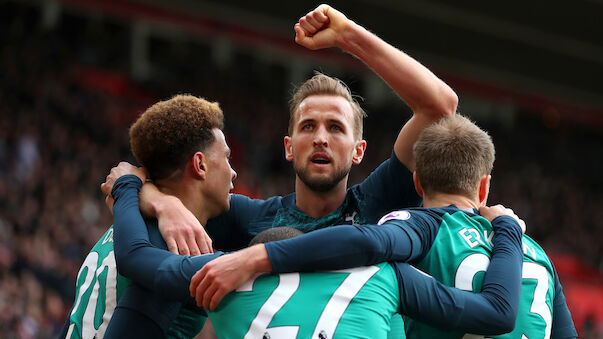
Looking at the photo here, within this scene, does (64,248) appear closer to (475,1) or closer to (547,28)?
(475,1)

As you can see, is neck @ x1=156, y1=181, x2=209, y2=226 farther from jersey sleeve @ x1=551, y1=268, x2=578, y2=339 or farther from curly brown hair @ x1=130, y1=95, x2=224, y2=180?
jersey sleeve @ x1=551, y1=268, x2=578, y2=339

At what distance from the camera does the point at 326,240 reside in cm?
265

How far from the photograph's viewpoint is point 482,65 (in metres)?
25.1

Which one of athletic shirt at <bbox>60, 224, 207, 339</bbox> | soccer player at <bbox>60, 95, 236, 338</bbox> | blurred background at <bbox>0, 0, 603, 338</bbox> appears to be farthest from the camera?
blurred background at <bbox>0, 0, 603, 338</bbox>

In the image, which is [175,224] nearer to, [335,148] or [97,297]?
[97,297]

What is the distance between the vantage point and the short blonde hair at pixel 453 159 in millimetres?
3164

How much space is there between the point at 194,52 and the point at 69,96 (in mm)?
8133

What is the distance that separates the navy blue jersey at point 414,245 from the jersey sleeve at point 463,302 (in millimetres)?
101

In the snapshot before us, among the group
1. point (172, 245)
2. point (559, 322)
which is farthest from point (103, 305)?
point (559, 322)

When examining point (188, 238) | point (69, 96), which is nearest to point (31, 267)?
point (69, 96)

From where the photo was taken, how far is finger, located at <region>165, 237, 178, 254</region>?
10.3 ft

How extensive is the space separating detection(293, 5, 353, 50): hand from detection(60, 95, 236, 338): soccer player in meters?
0.57

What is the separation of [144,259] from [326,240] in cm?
76

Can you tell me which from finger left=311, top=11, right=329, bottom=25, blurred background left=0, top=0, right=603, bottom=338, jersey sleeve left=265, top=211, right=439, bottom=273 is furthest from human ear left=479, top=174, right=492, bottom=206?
blurred background left=0, top=0, right=603, bottom=338
